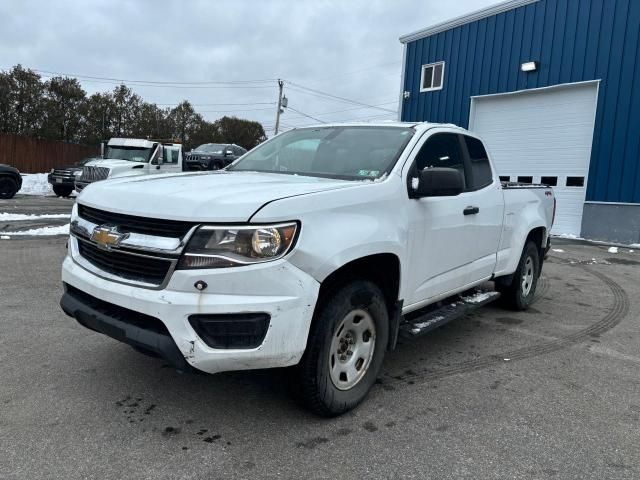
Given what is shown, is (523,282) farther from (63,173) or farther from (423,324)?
(63,173)

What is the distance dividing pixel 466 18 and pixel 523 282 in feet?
44.0

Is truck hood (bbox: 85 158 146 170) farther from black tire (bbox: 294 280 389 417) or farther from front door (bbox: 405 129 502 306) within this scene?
black tire (bbox: 294 280 389 417)

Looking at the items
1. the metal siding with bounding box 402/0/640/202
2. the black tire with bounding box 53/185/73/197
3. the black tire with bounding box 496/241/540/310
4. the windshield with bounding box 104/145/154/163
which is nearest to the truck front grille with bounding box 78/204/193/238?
the black tire with bounding box 496/241/540/310

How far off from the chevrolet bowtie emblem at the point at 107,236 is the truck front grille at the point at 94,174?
517 inches

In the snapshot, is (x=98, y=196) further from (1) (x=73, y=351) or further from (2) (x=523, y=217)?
(2) (x=523, y=217)

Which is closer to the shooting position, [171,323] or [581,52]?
[171,323]

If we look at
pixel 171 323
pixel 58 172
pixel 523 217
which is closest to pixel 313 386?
→ pixel 171 323

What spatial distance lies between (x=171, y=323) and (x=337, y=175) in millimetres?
1609

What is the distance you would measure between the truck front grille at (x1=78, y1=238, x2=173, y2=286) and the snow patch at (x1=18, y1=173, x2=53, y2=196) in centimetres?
2200

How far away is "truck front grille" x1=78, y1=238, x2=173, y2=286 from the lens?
8.93 ft

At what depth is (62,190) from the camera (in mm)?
20031

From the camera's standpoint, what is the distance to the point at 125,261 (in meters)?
2.88

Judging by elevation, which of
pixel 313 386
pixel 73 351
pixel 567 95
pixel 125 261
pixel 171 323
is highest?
pixel 567 95

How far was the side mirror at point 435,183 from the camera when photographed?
11.3ft
